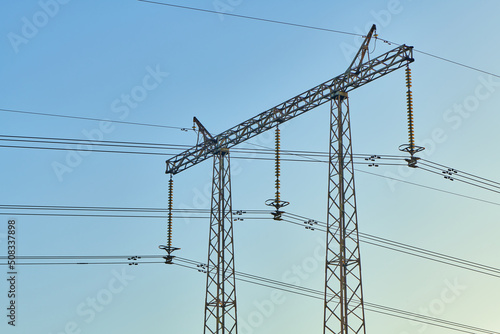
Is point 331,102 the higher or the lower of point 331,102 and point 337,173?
Result: the higher

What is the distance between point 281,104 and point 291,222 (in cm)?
713

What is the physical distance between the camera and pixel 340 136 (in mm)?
44562

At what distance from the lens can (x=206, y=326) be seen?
49.1 m

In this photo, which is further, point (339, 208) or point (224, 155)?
point (224, 155)

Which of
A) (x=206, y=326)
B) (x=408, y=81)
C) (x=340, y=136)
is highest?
(x=408, y=81)

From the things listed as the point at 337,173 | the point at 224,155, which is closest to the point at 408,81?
the point at 337,173

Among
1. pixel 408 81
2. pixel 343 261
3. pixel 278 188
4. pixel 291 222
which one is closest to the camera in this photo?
pixel 343 261

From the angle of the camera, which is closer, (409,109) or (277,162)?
(409,109)

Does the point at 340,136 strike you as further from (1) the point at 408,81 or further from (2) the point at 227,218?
(2) the point at 227,218

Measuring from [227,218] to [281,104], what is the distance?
737cm

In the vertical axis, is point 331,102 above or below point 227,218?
above

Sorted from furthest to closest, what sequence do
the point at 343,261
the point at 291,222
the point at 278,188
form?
the point at 291,222
the point at 278,188
the point at 343,261

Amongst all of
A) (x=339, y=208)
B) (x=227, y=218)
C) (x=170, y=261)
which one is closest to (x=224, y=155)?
(x=227, y=218)

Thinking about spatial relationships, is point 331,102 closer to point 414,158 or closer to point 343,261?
point 414,158
